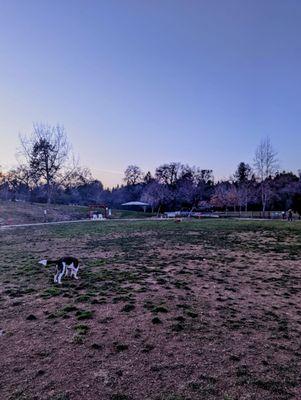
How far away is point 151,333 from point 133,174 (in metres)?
73.8

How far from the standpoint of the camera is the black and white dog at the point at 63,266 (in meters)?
6.66

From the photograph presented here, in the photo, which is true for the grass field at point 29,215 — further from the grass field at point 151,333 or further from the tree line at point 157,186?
the grass field at point 151,333

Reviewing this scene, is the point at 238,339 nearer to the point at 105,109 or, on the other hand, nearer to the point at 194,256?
the point at 194,256

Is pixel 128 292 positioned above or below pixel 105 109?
below

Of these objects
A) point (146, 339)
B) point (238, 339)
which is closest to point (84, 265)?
point (146, 339)

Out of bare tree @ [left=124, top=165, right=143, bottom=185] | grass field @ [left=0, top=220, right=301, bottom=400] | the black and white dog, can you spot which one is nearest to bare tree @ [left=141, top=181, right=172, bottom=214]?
bare tree @ [left=124, top=165, right=143, bottom=185]

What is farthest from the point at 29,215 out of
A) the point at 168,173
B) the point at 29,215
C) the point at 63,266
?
the point at 168,173

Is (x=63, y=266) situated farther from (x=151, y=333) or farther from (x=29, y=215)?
(x=29, y=215)

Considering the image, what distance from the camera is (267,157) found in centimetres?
4053

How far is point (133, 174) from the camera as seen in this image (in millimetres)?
77125

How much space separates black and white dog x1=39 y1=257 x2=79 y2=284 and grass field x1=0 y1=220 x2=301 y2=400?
273mm

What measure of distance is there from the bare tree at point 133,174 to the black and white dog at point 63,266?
7002cm

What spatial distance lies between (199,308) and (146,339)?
5.15 ft

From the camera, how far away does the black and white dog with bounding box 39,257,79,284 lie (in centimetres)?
666
